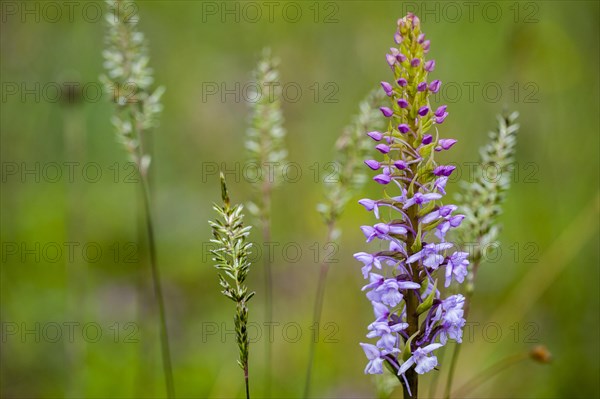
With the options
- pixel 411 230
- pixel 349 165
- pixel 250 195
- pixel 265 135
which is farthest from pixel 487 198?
pixel 250 195

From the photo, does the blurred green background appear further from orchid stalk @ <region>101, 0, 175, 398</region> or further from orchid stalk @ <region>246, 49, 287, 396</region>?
orchid stalk @ <region>101, 0, 175, 398</region>

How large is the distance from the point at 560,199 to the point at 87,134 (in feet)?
16.4

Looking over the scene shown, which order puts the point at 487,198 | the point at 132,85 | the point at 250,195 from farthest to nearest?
the point at 250,195, the point at 132,85, the point at 487,198

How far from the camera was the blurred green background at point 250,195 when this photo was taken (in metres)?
4.70

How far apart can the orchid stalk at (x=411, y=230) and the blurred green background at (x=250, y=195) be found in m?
1.95

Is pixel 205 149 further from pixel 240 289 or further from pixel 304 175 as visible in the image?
pixel 240 289

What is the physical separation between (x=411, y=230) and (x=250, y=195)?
4765 mm

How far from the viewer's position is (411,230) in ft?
6.72

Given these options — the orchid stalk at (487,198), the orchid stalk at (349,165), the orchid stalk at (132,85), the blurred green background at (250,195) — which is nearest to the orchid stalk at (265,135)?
the orchid stalk at (349,165)

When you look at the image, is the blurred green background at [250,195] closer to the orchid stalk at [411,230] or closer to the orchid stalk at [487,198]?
the orchid stalk at [487,198]

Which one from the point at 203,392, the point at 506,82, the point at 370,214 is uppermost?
the point at 506,82

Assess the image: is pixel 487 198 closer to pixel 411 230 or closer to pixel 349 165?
pixel 349 165

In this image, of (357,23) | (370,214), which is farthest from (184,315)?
(357,23)

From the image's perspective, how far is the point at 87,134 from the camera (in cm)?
717
